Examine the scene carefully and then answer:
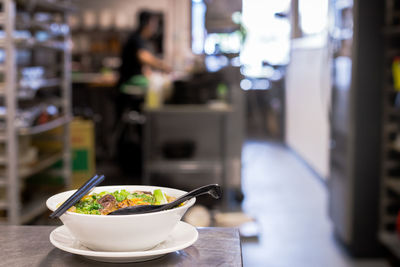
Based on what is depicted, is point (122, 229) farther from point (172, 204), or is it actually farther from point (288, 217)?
point (288, 217)

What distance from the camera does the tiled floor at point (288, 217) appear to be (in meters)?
3.39

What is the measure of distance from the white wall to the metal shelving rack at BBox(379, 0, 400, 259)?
1732 mm

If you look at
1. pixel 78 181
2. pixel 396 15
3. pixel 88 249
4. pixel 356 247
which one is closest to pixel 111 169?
pixel 78 181

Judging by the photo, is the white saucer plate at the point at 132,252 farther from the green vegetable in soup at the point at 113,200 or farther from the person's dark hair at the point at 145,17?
the person's dark hair at the point at 145,17

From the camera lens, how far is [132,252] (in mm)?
713

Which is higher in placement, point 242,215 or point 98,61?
point 98,61

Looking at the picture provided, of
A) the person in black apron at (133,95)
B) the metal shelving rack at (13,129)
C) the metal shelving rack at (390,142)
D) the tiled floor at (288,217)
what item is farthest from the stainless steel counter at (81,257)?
the person in black apron at (133,95)

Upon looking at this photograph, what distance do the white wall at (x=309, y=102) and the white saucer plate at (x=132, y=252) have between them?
4.42 metres

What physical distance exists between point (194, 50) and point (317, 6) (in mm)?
4706

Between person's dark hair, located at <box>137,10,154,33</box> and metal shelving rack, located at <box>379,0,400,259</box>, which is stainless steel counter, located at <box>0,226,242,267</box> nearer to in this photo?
metal shelving rack, located at <box>379,0,400,259</box>

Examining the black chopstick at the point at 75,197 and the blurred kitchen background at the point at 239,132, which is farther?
the blurred kitchen background at the point at 239,132

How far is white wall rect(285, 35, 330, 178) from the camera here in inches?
219

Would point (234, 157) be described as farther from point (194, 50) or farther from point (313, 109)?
point (194, 50)

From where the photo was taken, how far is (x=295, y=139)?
7906 mm
